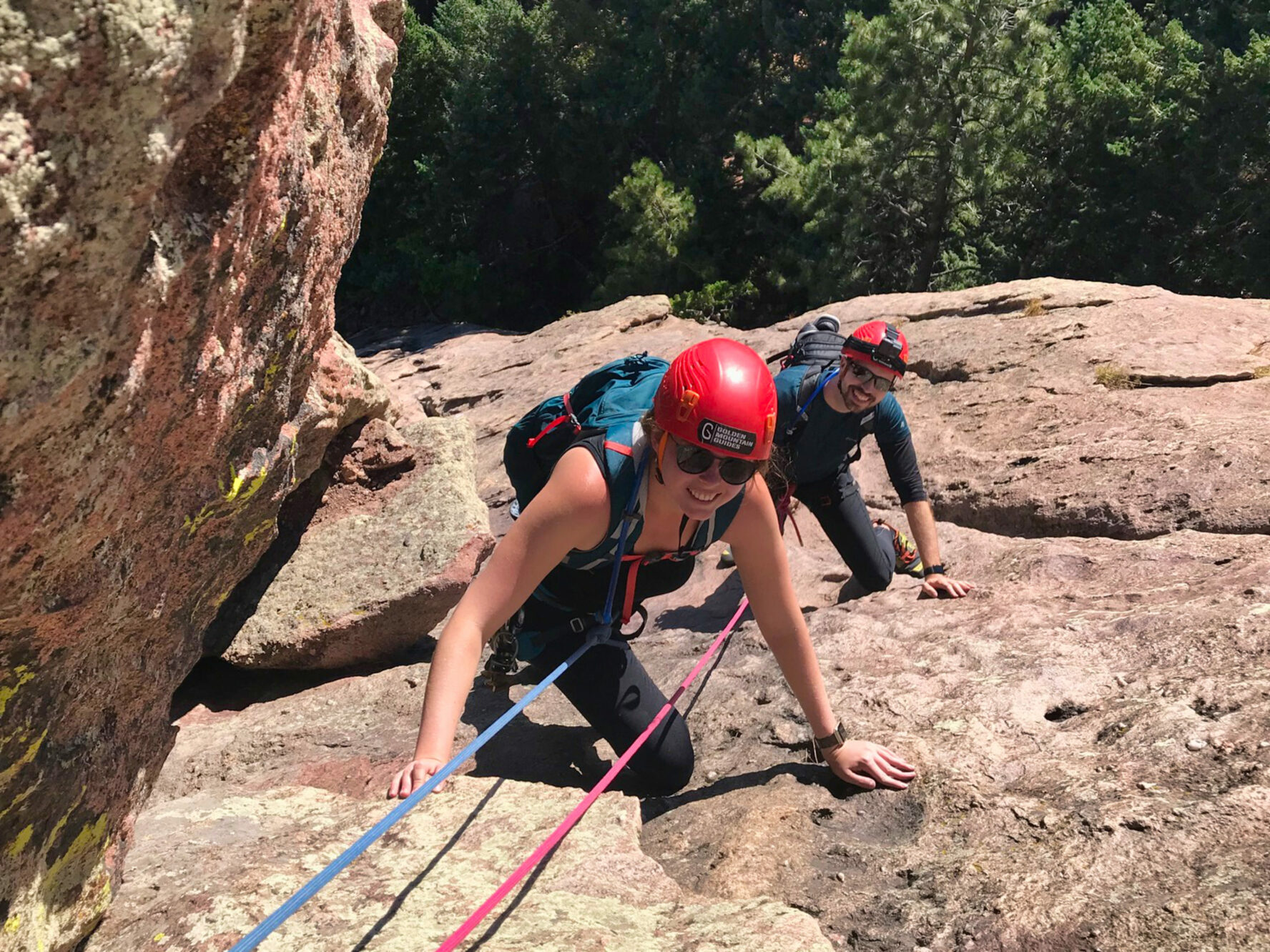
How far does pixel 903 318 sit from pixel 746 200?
12.8m

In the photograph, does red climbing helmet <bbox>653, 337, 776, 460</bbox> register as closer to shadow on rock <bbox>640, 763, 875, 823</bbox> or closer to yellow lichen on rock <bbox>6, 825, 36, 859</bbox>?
shadow on rock <bbox>640, 763, 875, 823</bbox>

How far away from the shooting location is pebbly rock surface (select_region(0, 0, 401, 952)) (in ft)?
5.22

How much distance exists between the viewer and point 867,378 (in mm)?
4648

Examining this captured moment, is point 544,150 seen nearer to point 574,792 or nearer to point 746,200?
point 746,200

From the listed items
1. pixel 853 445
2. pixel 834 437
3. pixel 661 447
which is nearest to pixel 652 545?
pixel 661 447

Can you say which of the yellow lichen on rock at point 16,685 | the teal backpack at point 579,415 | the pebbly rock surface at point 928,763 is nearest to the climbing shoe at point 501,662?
the pebbly rock surface at point 928,763

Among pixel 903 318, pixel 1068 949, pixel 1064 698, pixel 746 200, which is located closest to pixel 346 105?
pixel 1064 698

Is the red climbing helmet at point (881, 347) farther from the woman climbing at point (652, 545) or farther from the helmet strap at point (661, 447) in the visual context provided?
the helmet strap at point (661, 447)

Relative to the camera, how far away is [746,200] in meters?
20.9

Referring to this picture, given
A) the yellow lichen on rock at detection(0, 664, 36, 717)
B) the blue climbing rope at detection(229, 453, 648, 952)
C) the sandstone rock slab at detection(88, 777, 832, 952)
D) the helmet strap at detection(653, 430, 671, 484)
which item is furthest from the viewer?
the helmet strap at detection(653, 430, 671, 484)

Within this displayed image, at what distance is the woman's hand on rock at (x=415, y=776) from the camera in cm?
257

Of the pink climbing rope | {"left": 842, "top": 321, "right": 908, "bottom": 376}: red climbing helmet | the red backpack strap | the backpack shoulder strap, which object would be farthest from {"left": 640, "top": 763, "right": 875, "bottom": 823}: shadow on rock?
the backpack shoulder strap

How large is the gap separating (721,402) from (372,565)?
335 centimetres

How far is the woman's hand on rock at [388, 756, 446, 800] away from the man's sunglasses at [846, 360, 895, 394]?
2813mm
